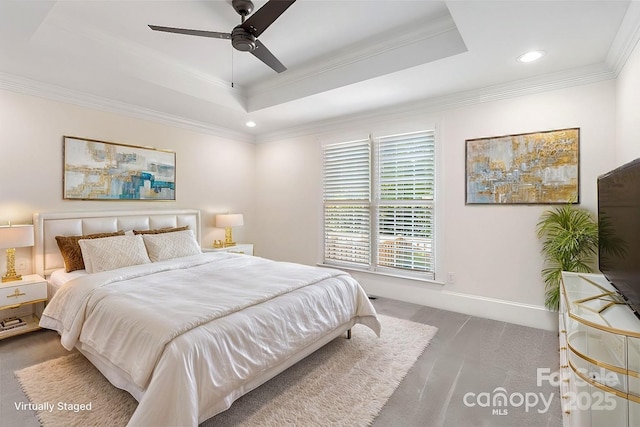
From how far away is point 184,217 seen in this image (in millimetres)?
4484

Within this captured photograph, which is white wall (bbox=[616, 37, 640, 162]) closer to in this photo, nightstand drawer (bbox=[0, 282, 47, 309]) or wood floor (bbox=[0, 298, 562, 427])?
wood floor (bbox=[0, 298, 562, 427])

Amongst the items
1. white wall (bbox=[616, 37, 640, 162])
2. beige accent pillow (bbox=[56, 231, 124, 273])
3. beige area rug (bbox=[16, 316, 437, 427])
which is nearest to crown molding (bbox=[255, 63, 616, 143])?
white wall (bbox=[616, 37, 640, 162])

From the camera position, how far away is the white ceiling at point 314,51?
228 cm

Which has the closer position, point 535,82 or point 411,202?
point 535,82

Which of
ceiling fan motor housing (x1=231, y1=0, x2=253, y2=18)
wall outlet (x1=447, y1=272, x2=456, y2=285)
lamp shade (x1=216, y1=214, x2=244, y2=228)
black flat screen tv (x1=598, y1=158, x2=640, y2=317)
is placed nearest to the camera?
black flat screen tv (x1=598, y1=158, x2=640, y2=317)

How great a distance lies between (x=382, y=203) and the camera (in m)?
4.35

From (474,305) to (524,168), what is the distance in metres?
1.65

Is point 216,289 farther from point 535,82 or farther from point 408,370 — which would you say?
point 535,82

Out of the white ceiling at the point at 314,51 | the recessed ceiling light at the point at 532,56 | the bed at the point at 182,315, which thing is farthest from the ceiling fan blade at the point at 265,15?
the recessed ceiling light at the point at 532,56

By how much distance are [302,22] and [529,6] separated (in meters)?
1.76

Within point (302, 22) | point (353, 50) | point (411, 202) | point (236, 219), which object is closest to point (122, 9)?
point (302, 22)

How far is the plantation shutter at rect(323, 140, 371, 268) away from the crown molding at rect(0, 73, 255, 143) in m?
2.02

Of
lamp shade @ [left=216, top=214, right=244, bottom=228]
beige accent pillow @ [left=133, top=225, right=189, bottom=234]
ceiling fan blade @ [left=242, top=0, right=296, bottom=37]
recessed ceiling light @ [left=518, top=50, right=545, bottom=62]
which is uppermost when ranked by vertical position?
recessed ceiling light @ [left=518, top=50, right=545, bottom=62]

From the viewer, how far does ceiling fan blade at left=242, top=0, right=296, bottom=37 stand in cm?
187
